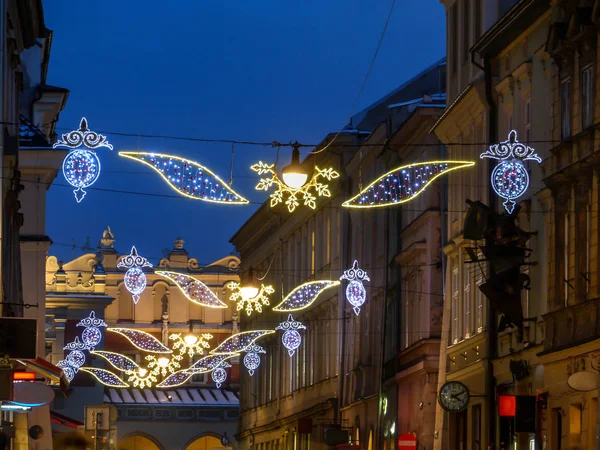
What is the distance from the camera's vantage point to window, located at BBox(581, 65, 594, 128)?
27175mm

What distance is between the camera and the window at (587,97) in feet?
89.2

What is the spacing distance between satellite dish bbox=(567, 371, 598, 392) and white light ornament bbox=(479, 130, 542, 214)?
4.45m

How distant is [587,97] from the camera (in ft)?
90.0

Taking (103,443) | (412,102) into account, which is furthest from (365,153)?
(103,443)

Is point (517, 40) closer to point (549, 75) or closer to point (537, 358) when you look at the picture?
point (549, 75)

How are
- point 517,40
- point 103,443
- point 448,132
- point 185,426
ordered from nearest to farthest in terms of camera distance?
1. point 517,40
2. point 448,132
3. point 103,443
4. point 185,426

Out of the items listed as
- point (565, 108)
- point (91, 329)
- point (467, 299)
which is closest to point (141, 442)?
point (91, 329)

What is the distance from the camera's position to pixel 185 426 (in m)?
89.1

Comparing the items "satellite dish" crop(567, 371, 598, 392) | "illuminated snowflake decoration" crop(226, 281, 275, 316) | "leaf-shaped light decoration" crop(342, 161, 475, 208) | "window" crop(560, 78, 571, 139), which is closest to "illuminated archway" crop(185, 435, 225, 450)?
"illuminated snowflake decoration" crop(226, 281, 275, 316)

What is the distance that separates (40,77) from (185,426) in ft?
140

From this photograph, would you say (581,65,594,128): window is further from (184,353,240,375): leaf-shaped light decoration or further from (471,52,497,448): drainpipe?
(184,353,240,375): leaf-shaped light decoration

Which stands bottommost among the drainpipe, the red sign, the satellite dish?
the red sign

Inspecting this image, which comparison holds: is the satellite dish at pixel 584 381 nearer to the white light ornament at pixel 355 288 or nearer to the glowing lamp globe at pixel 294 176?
the glowing lamp globe at pixel 294 176

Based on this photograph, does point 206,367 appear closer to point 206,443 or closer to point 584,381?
point 206,443
